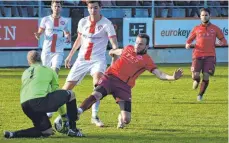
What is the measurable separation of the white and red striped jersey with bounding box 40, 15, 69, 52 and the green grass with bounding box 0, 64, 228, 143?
131cm

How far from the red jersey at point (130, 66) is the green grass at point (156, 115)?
0.87 meters

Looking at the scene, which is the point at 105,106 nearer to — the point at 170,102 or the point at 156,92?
the point at 170,102

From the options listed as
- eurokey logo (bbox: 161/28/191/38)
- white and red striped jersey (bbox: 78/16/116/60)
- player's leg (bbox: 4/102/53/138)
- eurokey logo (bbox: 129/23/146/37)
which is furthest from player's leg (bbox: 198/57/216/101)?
eurokey logo (bbox: 161/28/191/38)

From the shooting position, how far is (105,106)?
619 inches

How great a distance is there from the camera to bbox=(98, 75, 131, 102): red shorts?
12.3 m

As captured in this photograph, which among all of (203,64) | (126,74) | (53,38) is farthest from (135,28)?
(126,74)

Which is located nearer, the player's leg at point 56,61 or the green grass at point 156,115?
the green grass at point 156,115

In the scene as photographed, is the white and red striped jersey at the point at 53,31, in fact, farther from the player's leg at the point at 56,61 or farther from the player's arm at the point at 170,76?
the player's arm at the point at 170,76

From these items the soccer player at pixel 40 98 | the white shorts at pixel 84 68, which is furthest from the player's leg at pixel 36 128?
the white shorts at pixel 84 68

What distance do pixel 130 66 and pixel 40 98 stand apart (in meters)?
1.89

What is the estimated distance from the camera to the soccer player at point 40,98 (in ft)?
36.5

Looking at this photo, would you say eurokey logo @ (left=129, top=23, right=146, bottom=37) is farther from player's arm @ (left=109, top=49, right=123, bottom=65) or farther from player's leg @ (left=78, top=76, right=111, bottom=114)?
player's leg @ (left=78, top=76, right=111, bottom=114)

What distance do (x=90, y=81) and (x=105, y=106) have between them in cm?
544

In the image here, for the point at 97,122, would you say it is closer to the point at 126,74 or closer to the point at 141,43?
the point at 126,74
